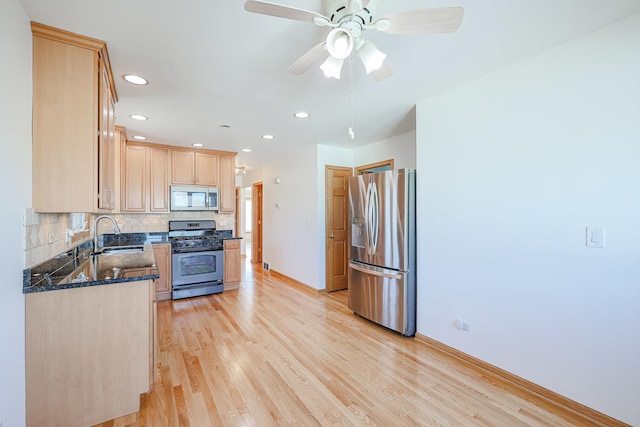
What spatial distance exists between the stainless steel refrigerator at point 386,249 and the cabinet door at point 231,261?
222 centimetres

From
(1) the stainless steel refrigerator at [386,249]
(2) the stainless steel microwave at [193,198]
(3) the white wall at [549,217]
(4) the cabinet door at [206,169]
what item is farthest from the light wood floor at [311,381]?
(4) the cabinet door at [206,169]

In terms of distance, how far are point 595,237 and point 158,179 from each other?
514cm

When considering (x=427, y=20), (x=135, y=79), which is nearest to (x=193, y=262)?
(x=135, y=79)

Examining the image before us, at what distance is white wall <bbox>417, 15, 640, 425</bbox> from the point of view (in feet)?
5.47

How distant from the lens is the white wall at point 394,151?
383cm

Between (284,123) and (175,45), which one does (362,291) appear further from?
(175,45)

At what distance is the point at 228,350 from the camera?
266 cm

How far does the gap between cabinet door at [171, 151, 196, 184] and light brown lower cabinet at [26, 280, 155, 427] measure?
3.12m

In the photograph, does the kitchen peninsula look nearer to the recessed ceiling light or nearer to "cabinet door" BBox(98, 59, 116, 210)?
"cabinet door" BBox(98, 59, 116, 210)


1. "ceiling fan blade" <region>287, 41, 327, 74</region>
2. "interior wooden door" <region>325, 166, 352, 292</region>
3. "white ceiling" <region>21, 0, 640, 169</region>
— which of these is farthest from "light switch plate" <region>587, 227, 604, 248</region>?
"interior wooden door" <region>325, 166, 352, 292</region>

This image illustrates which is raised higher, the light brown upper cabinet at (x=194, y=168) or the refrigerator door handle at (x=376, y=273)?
the light brown upper cabinet at (x=194, y=168)

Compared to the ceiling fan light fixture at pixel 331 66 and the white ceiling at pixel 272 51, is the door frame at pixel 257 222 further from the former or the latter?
the ceiling fan light fixture at pixel 331 66

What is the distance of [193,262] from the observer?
4340 mm

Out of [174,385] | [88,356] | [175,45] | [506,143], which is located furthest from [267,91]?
[174,385]
